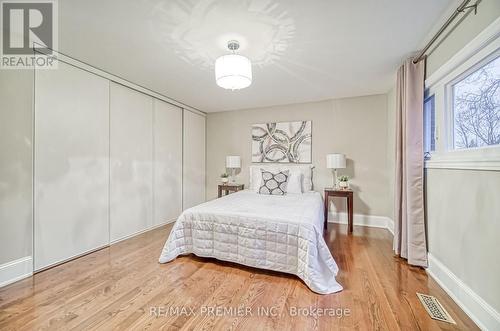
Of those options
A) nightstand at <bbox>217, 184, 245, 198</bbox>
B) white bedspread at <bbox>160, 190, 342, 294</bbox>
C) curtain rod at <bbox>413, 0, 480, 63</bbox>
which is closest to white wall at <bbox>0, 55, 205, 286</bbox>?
white bedspread at <bbox>160, 190, 342, 294</bbox>

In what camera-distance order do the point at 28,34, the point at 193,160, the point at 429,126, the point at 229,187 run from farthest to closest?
the point at 193,160 → the point at 229,187 → the point at 429,126 → the point at 28,34

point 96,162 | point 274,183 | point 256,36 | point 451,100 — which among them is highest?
point 256,36

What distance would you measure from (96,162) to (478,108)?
380cm

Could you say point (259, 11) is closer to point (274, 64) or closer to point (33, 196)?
point (274, 64)

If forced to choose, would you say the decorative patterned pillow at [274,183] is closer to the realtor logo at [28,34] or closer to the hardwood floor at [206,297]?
the hardwood floor at [206,297]

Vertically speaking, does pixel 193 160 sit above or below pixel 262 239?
above

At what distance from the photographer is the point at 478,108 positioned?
1.66 metres

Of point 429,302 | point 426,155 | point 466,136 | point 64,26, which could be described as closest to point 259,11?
point 64,26

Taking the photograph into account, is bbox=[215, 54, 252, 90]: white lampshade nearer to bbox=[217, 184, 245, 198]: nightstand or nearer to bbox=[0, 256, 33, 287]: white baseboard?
bbox=[0, 256, 33, 287]: white baseboard

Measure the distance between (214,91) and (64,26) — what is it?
193 centimetres

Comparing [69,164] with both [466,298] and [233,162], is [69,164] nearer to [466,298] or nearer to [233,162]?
[233,162]

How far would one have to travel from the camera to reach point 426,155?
7.37ft

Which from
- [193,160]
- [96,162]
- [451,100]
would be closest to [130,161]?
[96,162]

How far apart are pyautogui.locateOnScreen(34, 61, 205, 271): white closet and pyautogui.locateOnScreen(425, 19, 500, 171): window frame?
3.62 metres
